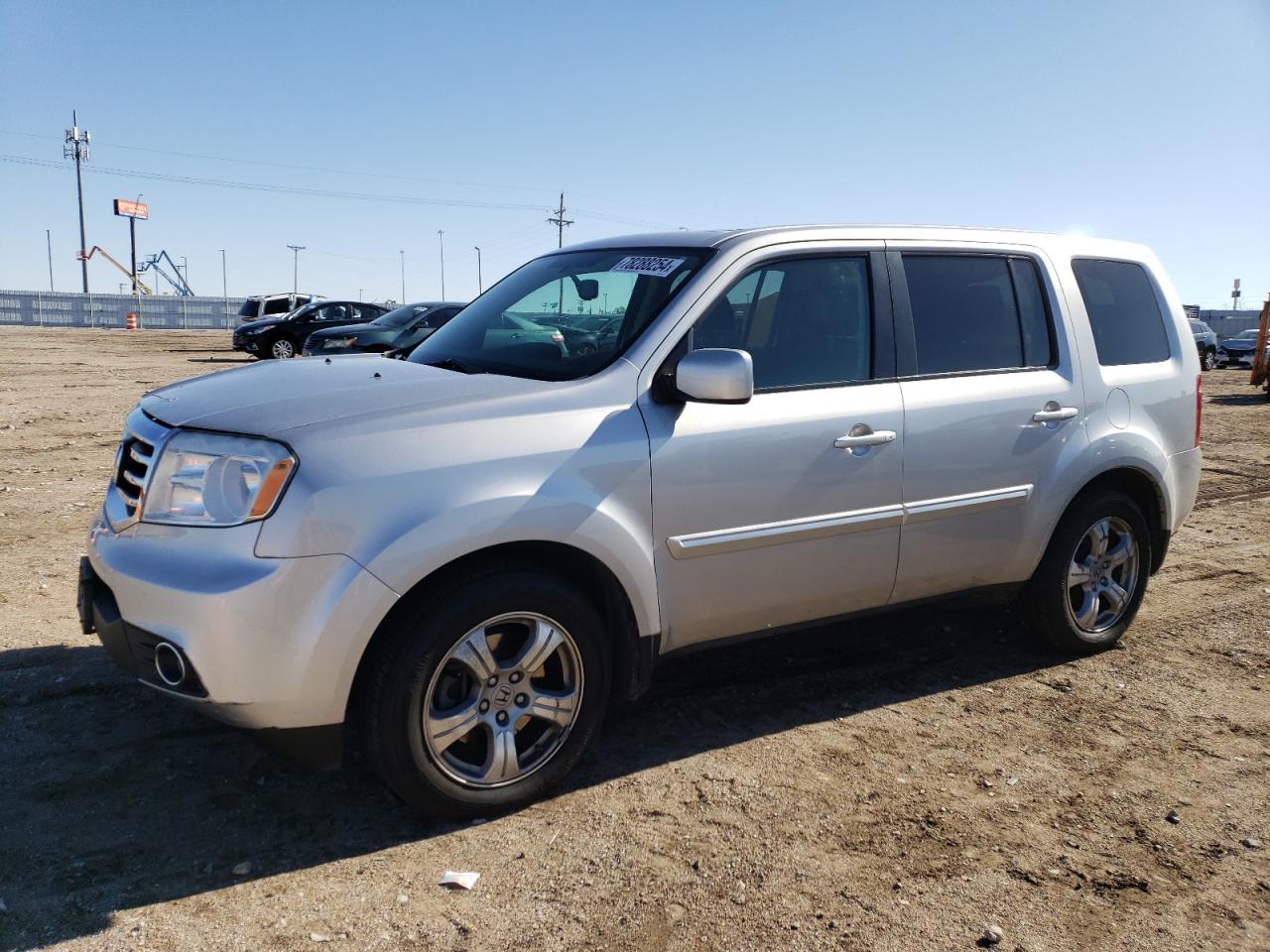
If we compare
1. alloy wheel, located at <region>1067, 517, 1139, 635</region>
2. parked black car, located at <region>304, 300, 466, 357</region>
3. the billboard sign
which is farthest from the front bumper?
the billboard sign

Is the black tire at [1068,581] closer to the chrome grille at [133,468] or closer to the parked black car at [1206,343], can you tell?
the chrome grille at [133,468]

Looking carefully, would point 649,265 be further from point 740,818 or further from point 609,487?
point 740,818

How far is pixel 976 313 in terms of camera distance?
178 inches

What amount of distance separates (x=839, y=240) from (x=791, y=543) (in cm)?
124

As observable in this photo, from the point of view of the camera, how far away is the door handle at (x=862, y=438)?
3.91 m

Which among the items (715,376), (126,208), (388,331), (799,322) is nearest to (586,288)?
(799,322)

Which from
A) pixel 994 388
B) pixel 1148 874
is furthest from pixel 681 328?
pixel 1148 874

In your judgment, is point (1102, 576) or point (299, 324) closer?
point (1102, 576)

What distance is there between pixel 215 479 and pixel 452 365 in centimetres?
120

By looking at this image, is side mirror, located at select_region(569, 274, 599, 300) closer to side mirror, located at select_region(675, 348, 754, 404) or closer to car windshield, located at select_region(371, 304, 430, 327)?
side mirror, located at select_region(675, 348, 754, 404)

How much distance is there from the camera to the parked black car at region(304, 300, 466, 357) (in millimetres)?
18953

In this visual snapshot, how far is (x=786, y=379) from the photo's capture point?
3896 mm

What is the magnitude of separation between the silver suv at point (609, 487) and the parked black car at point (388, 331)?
1487cm

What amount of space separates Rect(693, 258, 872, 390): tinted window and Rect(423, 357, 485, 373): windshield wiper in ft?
2.86
